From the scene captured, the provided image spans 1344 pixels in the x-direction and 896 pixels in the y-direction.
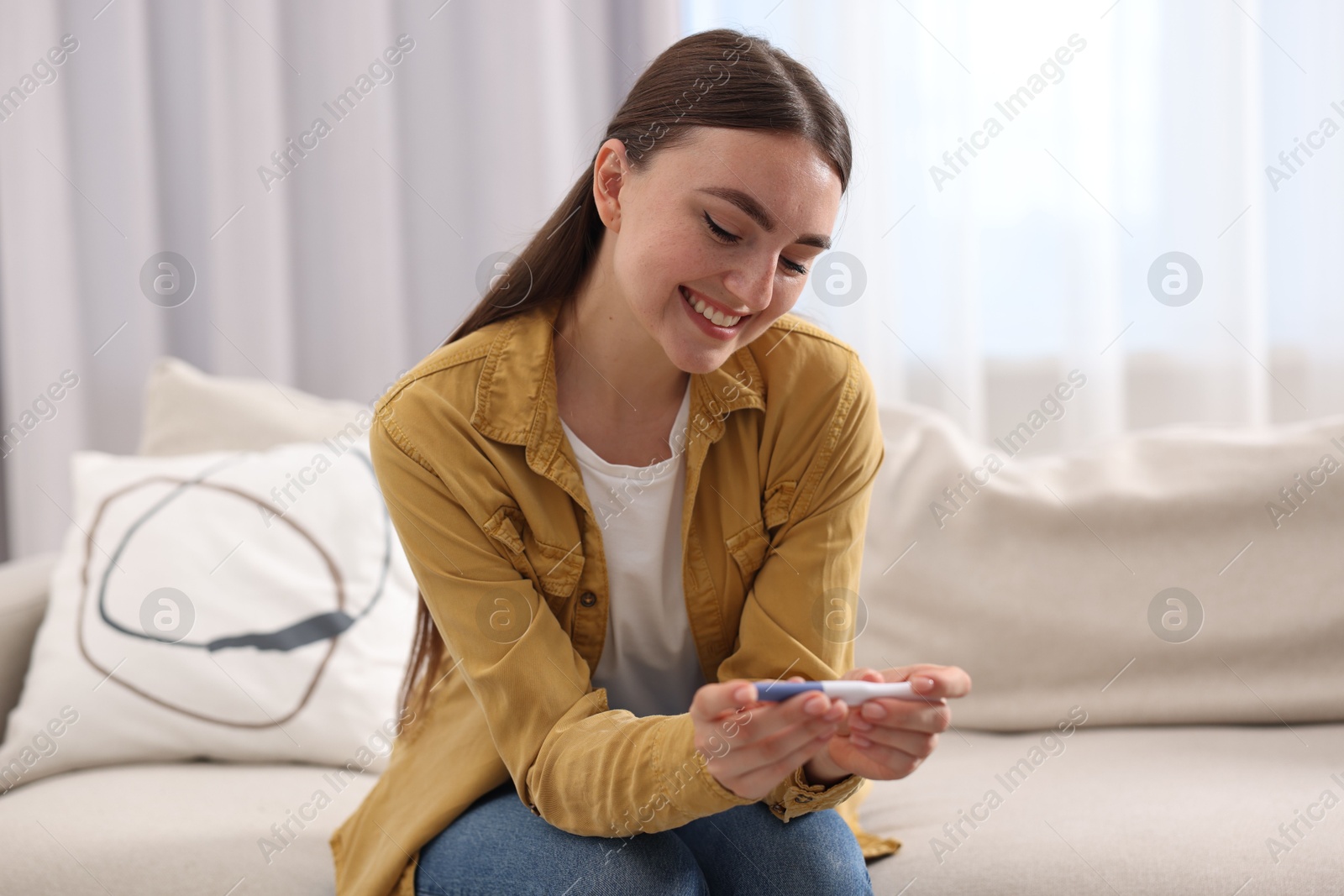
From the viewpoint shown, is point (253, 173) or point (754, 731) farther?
point (253, 173)

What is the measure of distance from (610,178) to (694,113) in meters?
0.12

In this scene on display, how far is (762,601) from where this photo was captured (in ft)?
→ 3.44

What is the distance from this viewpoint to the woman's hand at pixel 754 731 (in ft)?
2.51

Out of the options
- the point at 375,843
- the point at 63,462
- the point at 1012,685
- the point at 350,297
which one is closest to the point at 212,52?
the point at 350,297

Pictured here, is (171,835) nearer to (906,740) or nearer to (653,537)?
(653,537)

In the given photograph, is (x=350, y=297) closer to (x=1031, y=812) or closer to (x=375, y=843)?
(x=375, y=843)

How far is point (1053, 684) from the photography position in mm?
1416

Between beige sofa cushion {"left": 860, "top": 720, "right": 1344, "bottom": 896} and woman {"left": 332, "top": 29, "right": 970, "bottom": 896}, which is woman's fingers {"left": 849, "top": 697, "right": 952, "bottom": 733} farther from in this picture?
beige sofa cushion {"left": 860, "top": 720, "right": 1344, "bottom": 896}

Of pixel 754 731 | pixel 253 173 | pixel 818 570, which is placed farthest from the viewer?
pixel 253 173

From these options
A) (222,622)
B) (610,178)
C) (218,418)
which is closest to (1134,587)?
(610,178)

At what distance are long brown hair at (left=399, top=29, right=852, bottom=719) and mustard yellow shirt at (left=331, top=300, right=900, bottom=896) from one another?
0.06m

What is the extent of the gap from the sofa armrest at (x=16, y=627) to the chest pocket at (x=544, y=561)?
2.79 feet

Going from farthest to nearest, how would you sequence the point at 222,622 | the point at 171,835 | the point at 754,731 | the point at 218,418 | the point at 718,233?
the point at 218,418
the point at 222,622
the point at 171,835
the point at 718,233
the point at 754,731

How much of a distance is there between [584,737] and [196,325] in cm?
170
